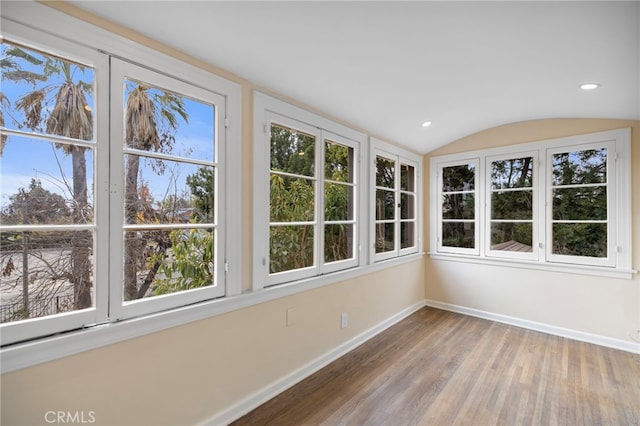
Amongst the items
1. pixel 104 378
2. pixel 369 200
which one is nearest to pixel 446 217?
pixel 369 200

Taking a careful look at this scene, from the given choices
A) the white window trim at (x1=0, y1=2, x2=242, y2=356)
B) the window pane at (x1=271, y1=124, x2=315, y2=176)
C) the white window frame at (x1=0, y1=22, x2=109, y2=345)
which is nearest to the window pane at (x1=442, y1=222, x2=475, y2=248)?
the window pane at (x1=271, y1=124, x2=315, y2=176)

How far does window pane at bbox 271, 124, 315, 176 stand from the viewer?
2.38 metres

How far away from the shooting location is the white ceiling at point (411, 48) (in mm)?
1544

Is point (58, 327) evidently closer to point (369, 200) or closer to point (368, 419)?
point (368, 419)

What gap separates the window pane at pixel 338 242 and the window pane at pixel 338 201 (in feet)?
0.34

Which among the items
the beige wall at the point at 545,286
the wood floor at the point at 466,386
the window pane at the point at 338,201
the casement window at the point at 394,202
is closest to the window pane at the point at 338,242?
the window pane at the point at 338,201

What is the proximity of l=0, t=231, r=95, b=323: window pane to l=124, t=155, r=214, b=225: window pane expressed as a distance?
28 cm

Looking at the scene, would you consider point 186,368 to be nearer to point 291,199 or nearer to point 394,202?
point 291,199

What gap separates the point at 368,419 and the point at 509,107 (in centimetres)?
314

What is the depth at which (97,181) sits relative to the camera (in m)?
1.49

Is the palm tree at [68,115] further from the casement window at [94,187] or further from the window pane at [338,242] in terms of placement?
the window pane at [338,242]

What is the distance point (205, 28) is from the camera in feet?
5.32

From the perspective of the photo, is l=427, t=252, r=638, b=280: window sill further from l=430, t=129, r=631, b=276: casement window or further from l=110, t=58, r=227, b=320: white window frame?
l=110, t=58, r=227, b=320: white window frame

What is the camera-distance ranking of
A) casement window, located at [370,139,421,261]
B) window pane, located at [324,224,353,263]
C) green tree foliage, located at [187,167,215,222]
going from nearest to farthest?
1. green tree foliage, located at [187,167,215,222]
2. window pane, located at [324,224,353,263]
3. casement window, located at [370,139,421,261]
